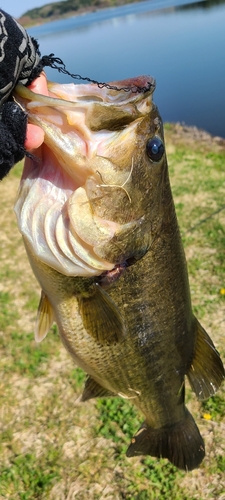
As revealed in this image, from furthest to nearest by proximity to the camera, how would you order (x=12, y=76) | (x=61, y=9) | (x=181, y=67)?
(x=61, y=9) → (x=181, y=67) → (x=12, y=76)

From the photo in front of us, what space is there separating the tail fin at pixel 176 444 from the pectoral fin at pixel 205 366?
10.4 inches

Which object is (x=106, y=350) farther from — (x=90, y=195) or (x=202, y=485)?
(x=202, y=485)

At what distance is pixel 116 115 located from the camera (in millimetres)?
1395

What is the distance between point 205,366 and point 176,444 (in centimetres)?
50

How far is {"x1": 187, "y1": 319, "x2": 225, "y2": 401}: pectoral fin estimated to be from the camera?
2.23 meters

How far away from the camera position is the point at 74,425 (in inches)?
135

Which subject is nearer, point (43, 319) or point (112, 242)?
point (112, 242)

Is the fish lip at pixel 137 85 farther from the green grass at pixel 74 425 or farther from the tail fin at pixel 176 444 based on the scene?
the green grass at pixel 74 425

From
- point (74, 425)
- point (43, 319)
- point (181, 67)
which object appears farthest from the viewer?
point (181, 67)

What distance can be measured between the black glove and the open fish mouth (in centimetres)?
6

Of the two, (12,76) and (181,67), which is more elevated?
(12,76)

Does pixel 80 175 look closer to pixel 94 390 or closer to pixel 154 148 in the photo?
pixel 154 148

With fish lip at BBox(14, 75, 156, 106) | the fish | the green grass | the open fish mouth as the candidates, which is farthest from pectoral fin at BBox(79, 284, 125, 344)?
the green grass

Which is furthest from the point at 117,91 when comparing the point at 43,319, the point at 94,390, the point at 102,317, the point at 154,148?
the point at 94,390
